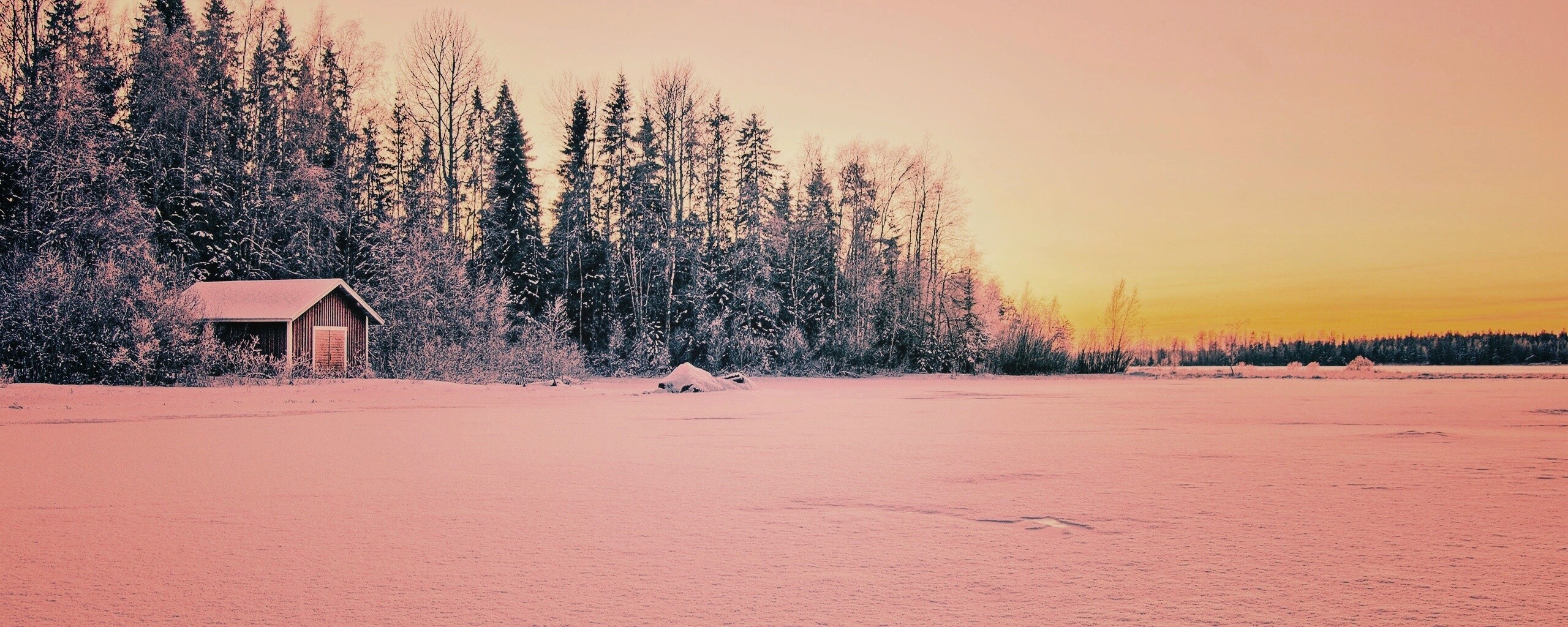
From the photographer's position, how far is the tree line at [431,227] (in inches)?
1103

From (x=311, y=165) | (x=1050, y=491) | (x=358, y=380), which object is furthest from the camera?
(x=311, y=165)

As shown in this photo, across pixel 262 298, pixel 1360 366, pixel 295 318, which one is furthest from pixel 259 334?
pixel 1360 366

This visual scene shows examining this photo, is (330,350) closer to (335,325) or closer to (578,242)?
(335,325)

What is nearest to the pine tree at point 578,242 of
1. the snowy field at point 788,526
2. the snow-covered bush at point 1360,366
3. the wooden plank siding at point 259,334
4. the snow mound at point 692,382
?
the wooden plank siding at point 259,334

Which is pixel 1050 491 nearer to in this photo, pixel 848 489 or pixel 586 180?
pixel 848 489

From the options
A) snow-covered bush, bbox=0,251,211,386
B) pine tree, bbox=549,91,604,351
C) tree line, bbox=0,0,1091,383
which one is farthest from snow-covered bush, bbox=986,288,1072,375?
snow-covered bush, bbox=0,251,211,386

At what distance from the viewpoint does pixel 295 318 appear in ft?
99.8

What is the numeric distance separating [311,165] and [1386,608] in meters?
42.1

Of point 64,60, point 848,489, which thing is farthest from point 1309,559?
point 64,60

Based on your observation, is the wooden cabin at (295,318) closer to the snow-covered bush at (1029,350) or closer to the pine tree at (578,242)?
the pine tree at (578,242)

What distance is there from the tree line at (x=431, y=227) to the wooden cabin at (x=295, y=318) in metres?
1.22

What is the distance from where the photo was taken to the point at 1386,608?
4.29 meters

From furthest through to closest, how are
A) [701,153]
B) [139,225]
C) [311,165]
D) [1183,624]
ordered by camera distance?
1. [701,153]
2. [311,165]
3. [139,225]
4. [1183,624]

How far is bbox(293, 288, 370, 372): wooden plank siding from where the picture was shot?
31109 mm
